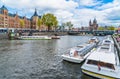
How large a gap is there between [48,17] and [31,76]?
401 ft

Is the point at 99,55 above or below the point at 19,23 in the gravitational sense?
below

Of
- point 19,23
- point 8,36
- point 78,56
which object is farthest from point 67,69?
point 19,23

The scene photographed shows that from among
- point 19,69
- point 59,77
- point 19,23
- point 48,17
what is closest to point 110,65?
point 59,77

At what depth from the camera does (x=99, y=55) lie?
2214cm

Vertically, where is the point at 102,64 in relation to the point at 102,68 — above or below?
above

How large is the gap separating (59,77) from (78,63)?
789 cm

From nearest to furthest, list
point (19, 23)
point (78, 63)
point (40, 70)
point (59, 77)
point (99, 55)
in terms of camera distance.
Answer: point (59, 77), point (99, 55), point (40, 70), point (78, 63), point (19, 23)

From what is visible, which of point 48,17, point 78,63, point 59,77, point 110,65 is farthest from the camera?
point 48,17

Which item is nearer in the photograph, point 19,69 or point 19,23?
point 19,69

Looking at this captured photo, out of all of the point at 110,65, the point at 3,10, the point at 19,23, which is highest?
the point at 3,10

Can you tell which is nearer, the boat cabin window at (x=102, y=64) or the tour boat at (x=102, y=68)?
the tour boat at (x=102, y=68)

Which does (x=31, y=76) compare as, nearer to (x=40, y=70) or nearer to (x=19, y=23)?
(x=40, y=70)

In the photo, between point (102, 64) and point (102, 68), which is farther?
point (102, 64)

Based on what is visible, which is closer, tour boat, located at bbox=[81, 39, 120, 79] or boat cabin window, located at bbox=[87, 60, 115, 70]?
tour boat, located at bbox=[81, 39, 120, 79]
